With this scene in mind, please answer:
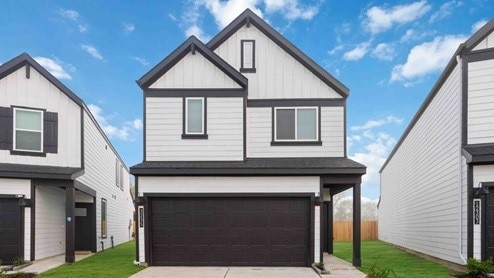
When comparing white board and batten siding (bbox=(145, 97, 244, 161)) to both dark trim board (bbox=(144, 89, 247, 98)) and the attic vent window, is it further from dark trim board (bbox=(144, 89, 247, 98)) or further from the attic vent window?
the attic vent window

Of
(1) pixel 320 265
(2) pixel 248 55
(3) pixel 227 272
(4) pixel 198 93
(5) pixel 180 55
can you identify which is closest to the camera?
(3) pixel 227 272

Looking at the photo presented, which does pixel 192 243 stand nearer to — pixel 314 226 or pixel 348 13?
pixel 314 226

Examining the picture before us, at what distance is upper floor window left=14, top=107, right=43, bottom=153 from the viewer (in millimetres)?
14469

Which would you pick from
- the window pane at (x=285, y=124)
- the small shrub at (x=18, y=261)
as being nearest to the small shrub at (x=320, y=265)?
the window pane at (x=285, y=124)

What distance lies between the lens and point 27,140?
1462 centimetres

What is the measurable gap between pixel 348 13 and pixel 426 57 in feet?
14.4

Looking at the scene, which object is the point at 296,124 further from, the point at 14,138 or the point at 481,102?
the point at 14,138

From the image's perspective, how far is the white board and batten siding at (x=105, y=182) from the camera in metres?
17.6

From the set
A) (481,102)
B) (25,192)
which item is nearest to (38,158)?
(25,192)

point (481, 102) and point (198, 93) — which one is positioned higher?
point (198, 93)

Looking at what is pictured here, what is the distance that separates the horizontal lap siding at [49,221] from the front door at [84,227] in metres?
0.97

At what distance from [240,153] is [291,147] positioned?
1856 mm

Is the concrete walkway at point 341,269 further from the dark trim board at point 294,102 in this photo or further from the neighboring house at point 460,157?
the dark trim board at point 294,102

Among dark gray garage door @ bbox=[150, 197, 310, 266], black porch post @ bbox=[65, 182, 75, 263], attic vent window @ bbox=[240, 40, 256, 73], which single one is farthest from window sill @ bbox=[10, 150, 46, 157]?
attic vent window @ bbox=[240, 40, 256, 73]
